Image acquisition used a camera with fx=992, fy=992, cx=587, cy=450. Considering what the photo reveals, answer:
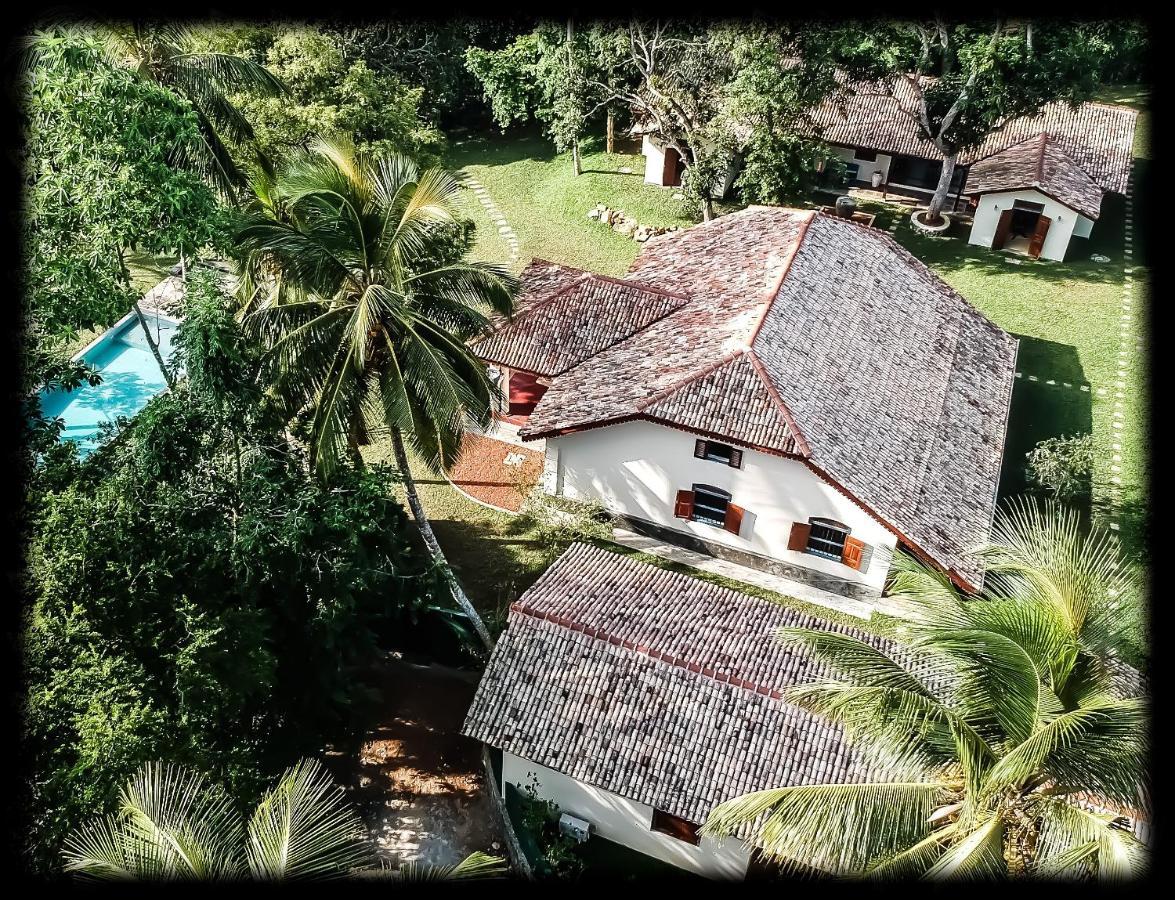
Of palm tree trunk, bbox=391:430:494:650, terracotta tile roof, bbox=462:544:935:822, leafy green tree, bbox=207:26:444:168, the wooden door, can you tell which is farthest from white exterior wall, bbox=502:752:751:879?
the wooden door

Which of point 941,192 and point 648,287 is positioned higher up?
point 941,192

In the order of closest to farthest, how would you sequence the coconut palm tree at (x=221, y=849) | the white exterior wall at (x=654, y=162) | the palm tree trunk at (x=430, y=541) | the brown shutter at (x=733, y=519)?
the coconut palm tree at (x=221, y=849)
the palm tree trunk at (x=430, y=541)
the brown shutter at (x=733, y=519)
the white exterior wall at (x=654, y=162)

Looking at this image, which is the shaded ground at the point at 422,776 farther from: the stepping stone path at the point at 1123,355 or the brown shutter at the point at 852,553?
the stepping stone path at the point at 1123,355

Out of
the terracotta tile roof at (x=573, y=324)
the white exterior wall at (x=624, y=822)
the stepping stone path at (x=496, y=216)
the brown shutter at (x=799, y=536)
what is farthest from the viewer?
the stepping stone path at (x=496, y=216)

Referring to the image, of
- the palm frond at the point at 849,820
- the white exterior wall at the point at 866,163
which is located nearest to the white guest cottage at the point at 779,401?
the palm frond at the point at 849,820

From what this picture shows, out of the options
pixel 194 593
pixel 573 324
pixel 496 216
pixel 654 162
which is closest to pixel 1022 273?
pixel 654 162

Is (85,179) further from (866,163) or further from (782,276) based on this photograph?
(866,163)

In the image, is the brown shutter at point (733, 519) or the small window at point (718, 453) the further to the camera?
the brown shutter at point (733, 519)

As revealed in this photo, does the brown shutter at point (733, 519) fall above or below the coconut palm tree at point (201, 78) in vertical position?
below
